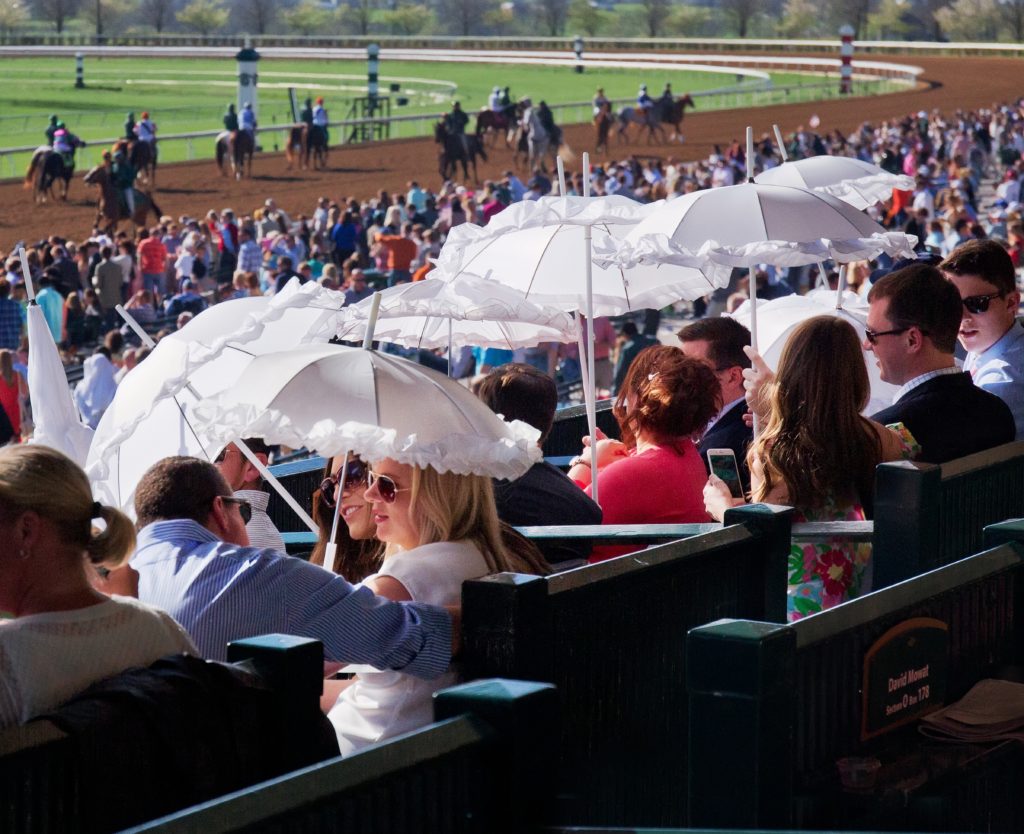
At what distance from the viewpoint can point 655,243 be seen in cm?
585

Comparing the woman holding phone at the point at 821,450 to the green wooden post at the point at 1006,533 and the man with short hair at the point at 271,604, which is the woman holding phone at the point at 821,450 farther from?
the man with short hair at the point at 271,604

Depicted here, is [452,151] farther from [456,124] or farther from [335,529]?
[335,529]

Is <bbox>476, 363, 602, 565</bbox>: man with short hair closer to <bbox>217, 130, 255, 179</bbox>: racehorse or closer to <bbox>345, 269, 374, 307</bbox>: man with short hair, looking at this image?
<bbox>345, 269, 374, 307</bbox>: man with short hair

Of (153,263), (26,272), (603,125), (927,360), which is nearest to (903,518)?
(927,360)

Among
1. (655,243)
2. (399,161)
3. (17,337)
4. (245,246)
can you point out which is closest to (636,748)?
(655,243)

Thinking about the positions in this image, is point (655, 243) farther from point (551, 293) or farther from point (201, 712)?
point (201, 712)

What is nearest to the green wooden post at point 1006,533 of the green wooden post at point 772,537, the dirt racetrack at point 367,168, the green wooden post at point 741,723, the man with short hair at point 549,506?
the green wooden post at point 772,537

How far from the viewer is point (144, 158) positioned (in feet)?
111

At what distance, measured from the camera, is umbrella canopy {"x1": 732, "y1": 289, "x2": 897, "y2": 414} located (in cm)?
647

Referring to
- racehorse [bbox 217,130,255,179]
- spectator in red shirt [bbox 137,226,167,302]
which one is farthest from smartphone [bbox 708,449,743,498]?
racehorse [bbox 217,130,255,179]

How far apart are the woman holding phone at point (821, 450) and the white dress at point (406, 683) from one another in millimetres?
1144

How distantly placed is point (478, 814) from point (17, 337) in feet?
46.1

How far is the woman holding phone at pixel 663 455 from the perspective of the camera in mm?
4613

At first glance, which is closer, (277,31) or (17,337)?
(17,337)
